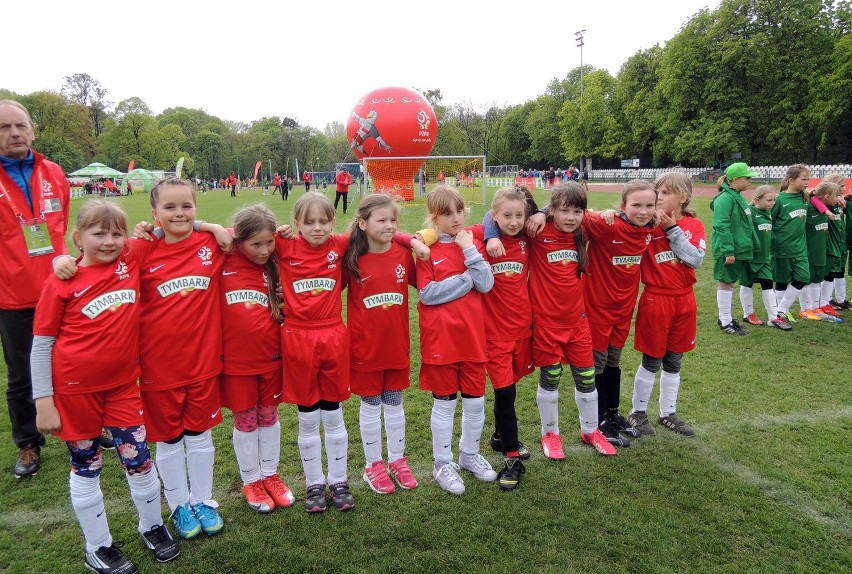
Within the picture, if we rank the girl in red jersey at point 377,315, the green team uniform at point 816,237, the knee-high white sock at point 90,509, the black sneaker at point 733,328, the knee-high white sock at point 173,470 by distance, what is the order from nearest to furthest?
the knee-high white sock at point 90,509
the knee-high white sock at point 173,470
the girl in red jersey at point 377,315
the black sneaker at point 733,328
the green team uniform at point 816,237

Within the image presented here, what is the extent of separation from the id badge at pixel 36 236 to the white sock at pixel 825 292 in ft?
31.3

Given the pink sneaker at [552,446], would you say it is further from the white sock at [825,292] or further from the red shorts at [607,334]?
the white sock at [825,292]

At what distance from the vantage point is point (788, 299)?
7.35 m

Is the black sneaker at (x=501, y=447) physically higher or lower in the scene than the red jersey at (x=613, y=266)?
lower

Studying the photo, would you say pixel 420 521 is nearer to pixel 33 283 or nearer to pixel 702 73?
pixel 33 283

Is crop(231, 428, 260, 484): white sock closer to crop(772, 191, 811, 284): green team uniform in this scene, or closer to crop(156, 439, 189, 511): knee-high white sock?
crop(156, 439, 189, 511): knee-high white sock

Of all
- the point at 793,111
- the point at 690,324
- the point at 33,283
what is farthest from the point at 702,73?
the point at 33,283

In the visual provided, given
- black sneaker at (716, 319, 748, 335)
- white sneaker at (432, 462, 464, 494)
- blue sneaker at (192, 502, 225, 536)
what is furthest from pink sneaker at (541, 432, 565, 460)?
black sneaker at (716, 319, 748, 335)

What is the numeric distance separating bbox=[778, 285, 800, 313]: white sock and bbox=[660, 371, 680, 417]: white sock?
416 cm

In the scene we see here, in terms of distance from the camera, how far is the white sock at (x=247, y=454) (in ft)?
10.9

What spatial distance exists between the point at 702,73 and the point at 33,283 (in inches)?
1755

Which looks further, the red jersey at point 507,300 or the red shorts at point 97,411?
the red jersey at point 507,300

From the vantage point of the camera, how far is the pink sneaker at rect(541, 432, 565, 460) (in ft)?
12.8

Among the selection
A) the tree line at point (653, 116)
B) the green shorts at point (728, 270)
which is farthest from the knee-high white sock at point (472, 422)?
the tree line at point (653, 116)
